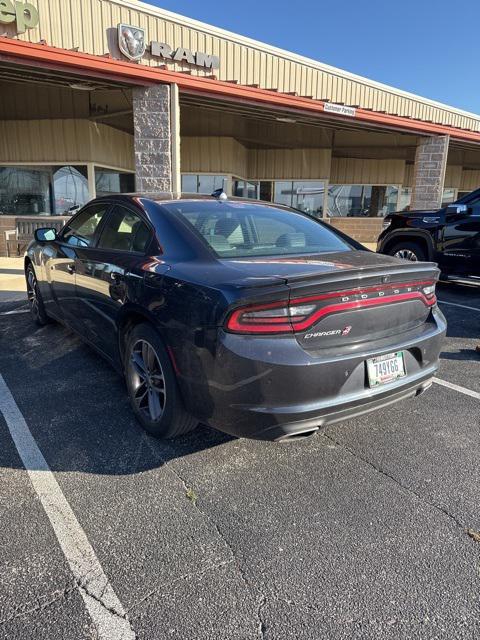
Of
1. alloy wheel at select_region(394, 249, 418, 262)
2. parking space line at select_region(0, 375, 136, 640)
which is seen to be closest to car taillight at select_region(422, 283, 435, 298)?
parking space line at select_region(0, 375, 136, 640)

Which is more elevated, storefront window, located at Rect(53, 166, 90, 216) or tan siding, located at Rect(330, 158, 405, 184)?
tan siding, located at Rect(330, 158, 405, 184)

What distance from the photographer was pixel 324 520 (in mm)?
2322

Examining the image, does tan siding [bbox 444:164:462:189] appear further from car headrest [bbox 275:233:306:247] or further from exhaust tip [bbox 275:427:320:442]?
exhaust tip [bbox 275:427:320:442]

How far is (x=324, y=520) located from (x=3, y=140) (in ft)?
42.6

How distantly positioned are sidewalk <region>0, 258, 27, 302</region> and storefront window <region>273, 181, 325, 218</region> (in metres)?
9.25

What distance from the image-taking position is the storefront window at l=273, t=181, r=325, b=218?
1659 centimetres

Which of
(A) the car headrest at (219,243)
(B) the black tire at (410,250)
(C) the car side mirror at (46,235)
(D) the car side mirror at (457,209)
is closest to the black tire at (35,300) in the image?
(C) the car side mirror at (46,235)

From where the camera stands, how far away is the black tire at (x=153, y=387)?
2732mm

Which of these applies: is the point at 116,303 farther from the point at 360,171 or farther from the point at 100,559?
the point at 360,171

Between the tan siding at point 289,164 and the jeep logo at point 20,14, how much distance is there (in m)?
9.91

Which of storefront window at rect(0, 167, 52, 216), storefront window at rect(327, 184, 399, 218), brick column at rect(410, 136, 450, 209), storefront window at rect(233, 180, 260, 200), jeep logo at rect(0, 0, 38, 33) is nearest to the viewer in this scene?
jeep logo at rect(0, 0, 38, 33)

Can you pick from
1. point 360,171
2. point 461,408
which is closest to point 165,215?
point 461,408

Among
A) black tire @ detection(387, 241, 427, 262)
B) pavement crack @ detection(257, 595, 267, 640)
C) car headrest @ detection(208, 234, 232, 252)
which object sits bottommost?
pavement crack @ detection(257, 595, 267, 640)

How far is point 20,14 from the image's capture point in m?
7.16
